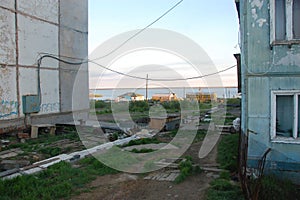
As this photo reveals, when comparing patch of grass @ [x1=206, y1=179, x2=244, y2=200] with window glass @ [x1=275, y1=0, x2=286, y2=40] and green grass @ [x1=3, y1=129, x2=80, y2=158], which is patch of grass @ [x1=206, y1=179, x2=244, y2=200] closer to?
window glass @ [x1=275, y1=0, x2=286, y2=40]

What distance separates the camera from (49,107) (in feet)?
48.3

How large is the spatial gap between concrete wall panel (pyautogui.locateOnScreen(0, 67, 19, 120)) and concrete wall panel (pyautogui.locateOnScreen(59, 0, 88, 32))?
4.67m

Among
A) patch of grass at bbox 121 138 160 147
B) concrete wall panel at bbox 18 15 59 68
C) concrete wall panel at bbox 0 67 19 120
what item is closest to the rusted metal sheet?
concrete wall panel at bbox 18 15 59 68

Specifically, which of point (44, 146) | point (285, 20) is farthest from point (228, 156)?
point (44, 146)

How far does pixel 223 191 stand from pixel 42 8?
12.8 metres

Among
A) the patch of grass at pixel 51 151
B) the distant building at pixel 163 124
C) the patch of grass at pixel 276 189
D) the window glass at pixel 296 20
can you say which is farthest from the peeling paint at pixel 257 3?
the distant building at pixel 163 124

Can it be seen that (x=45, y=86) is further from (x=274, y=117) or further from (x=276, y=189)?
(x=276, y=189)

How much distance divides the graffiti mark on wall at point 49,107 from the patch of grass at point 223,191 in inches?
423

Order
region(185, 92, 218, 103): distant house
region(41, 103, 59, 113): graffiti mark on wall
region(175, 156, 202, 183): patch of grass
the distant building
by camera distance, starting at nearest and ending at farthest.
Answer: region(175, 156, 202, 183): patch of grass, region(41, 103, 59, 113): graffiti mark on wall, the distant building, region(185, 92, 218, 103): distant house

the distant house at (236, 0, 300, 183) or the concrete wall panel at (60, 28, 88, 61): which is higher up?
the concrete wall panel at (60, 28, 88, 61)

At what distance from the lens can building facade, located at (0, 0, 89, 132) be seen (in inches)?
484

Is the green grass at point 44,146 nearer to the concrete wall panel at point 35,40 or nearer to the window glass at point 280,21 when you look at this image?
the concrete wall panel at point 35,40

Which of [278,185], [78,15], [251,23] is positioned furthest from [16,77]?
[278,185]

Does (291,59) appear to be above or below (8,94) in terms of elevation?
→ above
